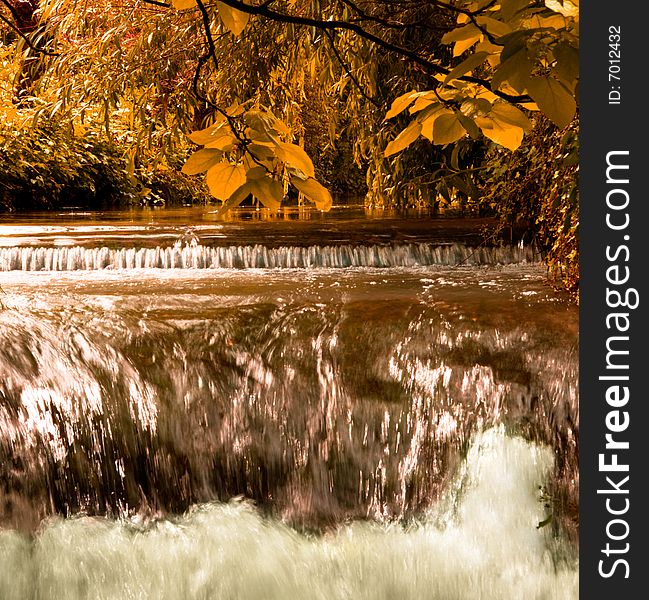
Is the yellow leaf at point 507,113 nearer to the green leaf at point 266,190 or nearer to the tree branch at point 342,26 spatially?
the tree branch at point 342,26

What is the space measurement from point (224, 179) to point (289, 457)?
3166 mm

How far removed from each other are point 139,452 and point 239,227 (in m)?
5.88

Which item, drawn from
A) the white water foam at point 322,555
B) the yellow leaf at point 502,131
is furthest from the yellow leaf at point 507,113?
the white water foam at point 322,555

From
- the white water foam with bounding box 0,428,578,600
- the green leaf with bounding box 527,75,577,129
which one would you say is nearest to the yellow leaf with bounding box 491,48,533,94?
the green leaf with bounding box 527,75,577,129

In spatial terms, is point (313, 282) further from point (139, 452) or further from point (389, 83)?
point (139, 452)

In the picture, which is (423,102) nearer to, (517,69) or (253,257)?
(517,69)

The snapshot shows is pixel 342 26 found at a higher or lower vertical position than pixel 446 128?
higher

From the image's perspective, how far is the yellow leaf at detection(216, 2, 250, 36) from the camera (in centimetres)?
127

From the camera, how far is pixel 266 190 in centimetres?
125

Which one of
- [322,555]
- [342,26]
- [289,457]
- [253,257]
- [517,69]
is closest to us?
[517,69]

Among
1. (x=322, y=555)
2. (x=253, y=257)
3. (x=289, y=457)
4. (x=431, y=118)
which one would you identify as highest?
(x=431, y=118)

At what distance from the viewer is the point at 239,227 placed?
9.93m

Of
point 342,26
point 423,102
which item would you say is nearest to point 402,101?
point 423,102

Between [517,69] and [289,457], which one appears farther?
[289,457]
